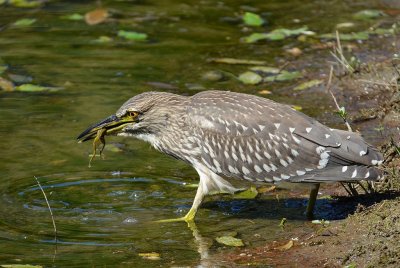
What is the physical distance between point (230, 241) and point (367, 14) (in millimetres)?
7516

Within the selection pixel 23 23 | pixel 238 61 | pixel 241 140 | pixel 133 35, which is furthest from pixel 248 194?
pixel 23 23

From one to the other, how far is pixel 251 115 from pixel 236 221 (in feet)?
3.18

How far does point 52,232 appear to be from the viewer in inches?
338

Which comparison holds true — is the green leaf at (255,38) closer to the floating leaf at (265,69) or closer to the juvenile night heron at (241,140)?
the floating leaf at (265,69)

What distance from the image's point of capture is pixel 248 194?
31.6ft

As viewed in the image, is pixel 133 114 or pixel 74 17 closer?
A: pixel 133 114

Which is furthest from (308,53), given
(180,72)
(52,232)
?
(52,232)

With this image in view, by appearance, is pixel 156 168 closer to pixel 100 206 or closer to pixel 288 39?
pixel 100 206

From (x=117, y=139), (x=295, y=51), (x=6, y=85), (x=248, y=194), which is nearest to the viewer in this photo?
(x=248, y=194)

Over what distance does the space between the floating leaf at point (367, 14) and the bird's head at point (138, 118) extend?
609cm

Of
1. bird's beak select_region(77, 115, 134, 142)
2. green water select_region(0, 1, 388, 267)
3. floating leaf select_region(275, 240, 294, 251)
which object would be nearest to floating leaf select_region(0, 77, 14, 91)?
green water select_region(0, 1, 388, 267)

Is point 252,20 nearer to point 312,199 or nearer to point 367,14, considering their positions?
point 367,14

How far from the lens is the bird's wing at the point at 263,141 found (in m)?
8.51

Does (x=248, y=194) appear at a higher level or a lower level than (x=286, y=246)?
lower
